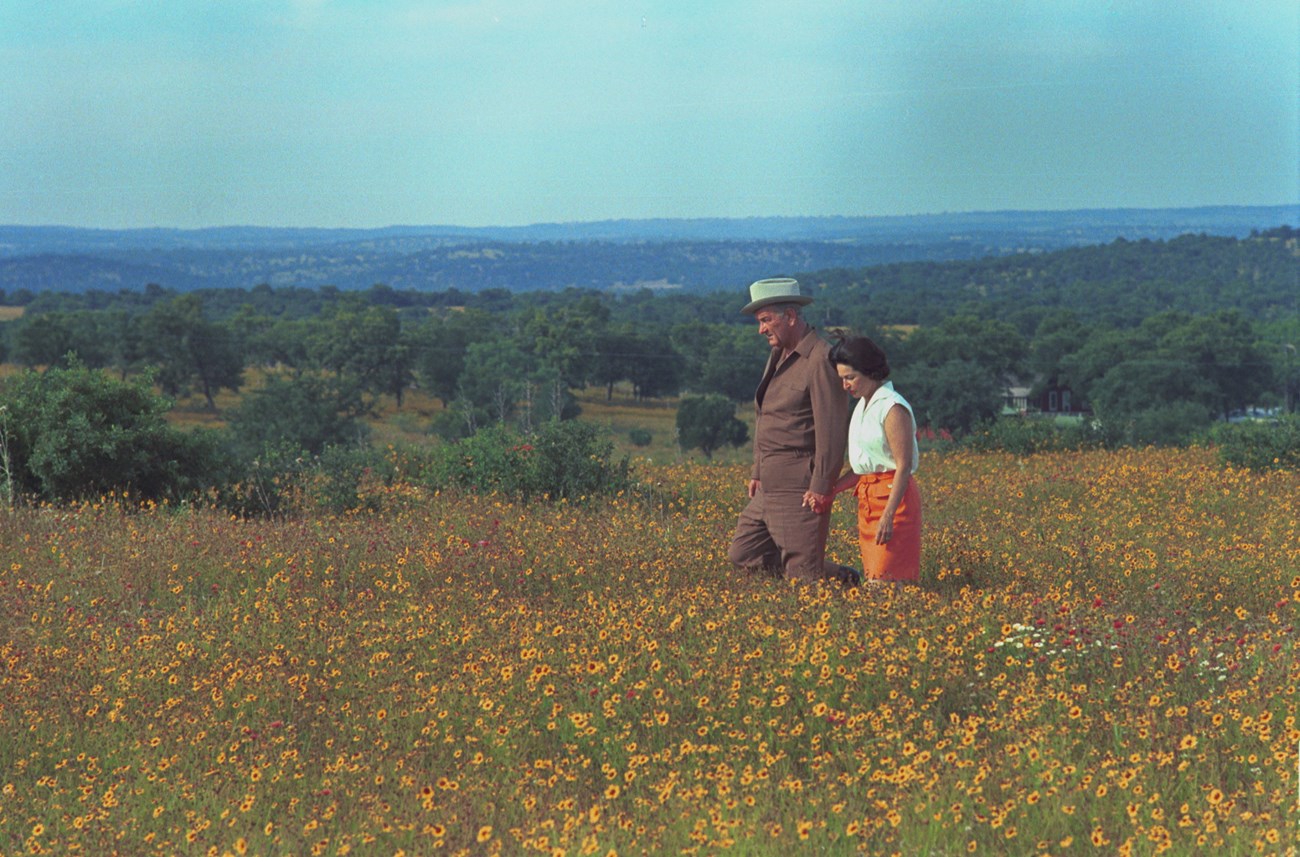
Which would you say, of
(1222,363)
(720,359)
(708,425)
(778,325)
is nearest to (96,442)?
(778,325)

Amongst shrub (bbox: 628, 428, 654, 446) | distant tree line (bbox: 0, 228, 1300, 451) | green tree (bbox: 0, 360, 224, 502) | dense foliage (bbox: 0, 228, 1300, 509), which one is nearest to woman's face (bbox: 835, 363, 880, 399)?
green tree (bbox: 0, 360, 224, 502)

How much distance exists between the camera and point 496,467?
1107cm

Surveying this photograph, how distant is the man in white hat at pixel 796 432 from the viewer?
592 centimetres

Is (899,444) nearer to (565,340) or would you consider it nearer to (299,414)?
(299,414)

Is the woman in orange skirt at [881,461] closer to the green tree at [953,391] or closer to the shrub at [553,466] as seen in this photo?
the shrub at [553,466]

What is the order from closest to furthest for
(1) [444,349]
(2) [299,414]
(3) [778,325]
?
(3) [778,325], (2) [299,414], (1) [444,349]

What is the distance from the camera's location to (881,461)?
5.74 metres

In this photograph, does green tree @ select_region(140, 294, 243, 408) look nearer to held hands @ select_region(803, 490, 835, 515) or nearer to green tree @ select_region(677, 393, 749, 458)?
green tree @ select_region(677, 393, 749, 458)

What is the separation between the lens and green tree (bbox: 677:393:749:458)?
7756 centimetres

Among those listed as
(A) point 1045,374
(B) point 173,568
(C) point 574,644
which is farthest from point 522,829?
(A) point 1045,374

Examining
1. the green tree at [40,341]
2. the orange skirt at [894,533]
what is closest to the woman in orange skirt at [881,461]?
the orange skirt at [894,533]

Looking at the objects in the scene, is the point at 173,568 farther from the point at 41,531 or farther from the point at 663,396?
the point at 663,396

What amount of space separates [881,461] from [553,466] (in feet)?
17.4

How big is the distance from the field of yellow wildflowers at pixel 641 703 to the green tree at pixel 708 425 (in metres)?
69.4
